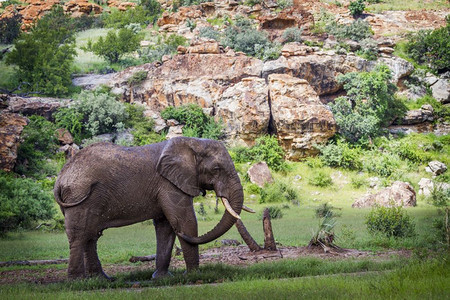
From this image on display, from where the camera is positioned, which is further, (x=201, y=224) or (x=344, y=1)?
(x=344, y=1)

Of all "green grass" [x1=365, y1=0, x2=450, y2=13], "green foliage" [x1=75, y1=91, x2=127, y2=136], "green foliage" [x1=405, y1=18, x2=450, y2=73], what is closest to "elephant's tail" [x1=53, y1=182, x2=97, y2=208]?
"green foliage" [x1=75, y1=91, x2=127, y2=136]

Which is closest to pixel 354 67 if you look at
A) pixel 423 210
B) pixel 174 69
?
pixel 174 69

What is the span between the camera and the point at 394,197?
2439 centimetres

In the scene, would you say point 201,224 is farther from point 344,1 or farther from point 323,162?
point 344,1

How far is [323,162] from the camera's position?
35031 millimetres

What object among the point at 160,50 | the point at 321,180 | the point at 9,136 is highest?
the point at 160,50

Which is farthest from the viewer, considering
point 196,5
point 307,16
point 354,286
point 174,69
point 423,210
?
point 196,5

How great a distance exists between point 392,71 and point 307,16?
17518 mm

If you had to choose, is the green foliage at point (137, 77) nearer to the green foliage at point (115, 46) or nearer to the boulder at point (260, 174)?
the green foliage at point (115, 46)

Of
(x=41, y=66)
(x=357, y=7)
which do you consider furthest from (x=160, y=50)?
(x=357, y=7)

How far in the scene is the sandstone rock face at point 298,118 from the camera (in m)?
35.7

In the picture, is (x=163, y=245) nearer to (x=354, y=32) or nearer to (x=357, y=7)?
(x=354, y=32)

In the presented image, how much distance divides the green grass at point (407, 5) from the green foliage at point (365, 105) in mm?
25424

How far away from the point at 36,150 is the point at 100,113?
5.68 m
